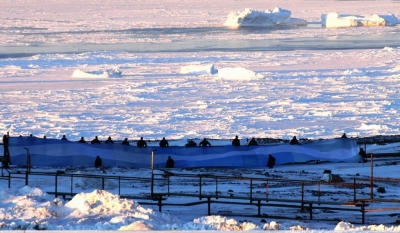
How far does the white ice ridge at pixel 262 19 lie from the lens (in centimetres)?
5059

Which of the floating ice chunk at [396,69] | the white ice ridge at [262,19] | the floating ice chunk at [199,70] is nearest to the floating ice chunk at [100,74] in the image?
the floating ice chunk at [199,70]

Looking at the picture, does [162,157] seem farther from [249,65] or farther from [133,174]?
[249,65]

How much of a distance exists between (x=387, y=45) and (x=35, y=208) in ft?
114

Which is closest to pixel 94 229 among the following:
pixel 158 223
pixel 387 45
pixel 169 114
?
pixel 158 223

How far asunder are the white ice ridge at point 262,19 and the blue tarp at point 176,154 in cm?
3480

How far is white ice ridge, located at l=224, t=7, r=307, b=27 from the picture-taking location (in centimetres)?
5059

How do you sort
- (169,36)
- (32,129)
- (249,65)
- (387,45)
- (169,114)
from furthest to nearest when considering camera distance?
(169,36) < (387,45) < (249,65) < (169,114) < (32,129)

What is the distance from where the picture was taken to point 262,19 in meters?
51.8

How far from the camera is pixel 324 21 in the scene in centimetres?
5116

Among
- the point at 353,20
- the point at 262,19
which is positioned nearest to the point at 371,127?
the point at 353,20

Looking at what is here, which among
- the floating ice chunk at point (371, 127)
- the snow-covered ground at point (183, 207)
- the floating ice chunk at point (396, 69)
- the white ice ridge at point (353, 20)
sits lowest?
the snow-covered ground at point (183, 207)

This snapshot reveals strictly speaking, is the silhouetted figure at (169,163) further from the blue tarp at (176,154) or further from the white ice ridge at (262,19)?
the white ice ridge at (262,19)

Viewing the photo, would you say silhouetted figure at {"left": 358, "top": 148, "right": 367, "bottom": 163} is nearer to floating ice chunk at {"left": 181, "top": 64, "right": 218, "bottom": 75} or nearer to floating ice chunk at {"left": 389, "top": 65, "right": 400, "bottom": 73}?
floating ice chunk at {"left": 181, "top": 64, "right": 218, "bottom": 75}

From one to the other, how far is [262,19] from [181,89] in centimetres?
2497
